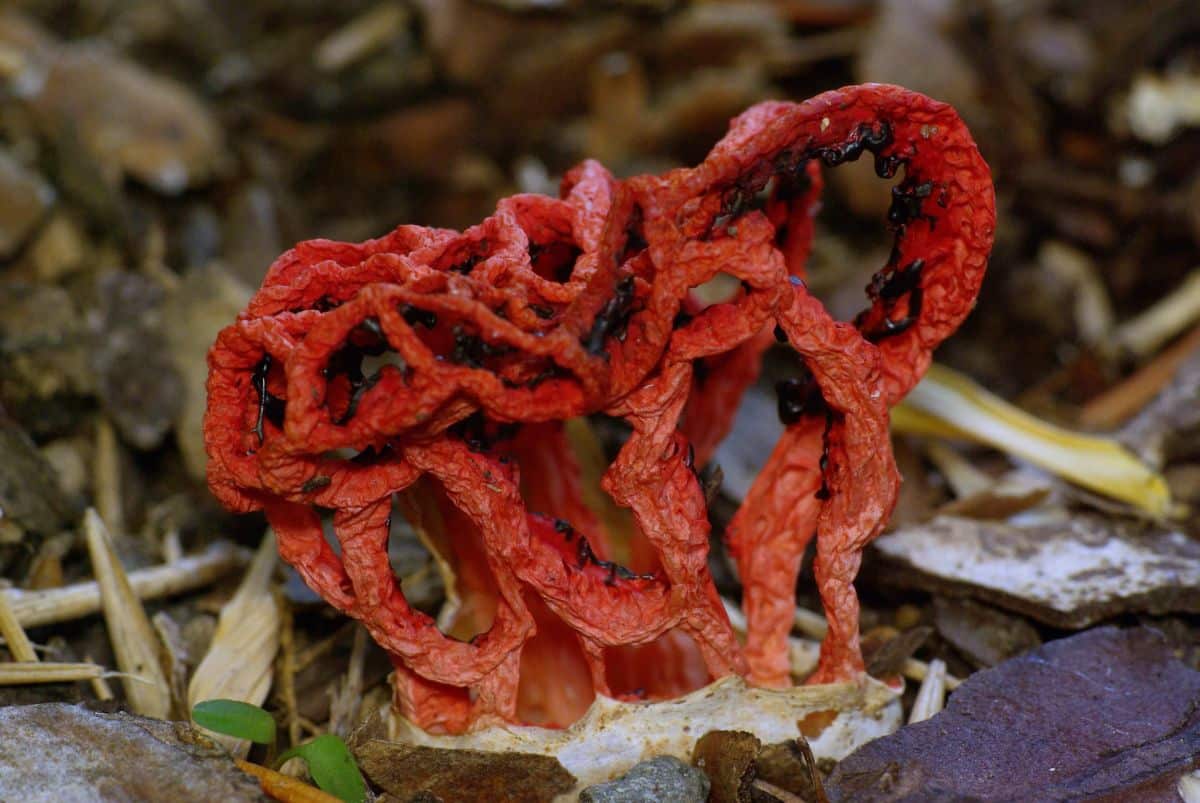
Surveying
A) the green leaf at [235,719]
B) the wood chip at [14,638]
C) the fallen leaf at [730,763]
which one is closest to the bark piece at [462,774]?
the green leaf at [235,719]

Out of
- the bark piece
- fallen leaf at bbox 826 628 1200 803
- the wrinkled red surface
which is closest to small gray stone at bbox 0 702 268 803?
the bark piece

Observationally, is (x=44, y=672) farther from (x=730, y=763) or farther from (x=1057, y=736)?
(x=1057, y=736)

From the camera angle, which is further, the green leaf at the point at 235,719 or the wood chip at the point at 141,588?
the wood chip at the point at 141,588

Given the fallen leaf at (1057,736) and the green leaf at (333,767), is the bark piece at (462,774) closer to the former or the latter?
the green leaf at (333,767)

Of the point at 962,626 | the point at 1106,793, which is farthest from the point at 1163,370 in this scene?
the point at 1106,793

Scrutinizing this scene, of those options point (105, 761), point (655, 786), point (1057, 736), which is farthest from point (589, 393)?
point (1057, 736)

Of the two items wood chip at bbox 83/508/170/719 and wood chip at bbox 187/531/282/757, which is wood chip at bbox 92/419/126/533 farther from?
wood chip at bbox 187/531/282/757

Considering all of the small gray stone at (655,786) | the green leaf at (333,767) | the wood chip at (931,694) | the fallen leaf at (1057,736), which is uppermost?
the green leaf at (333,767)
